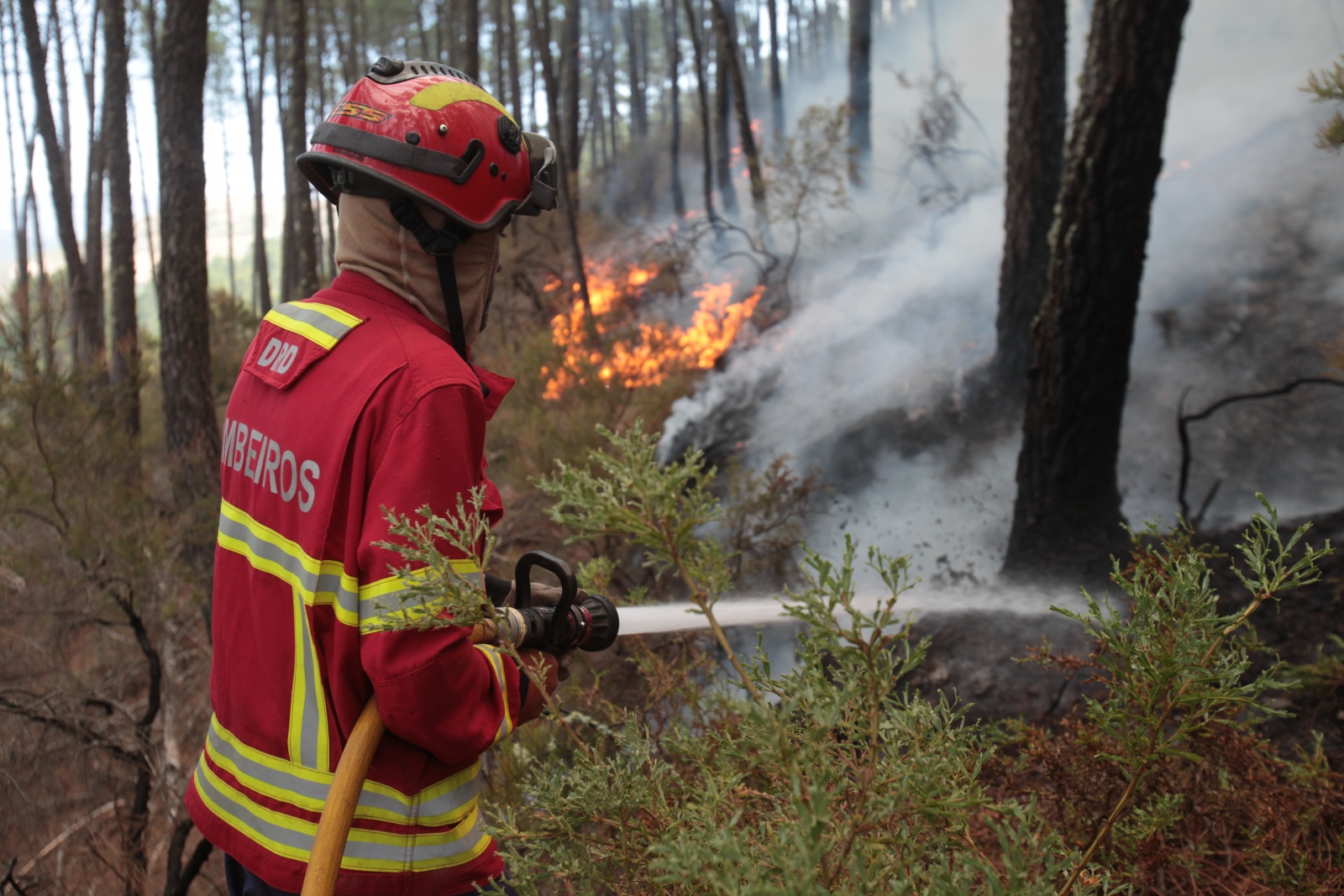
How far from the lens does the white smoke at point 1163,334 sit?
5449mm

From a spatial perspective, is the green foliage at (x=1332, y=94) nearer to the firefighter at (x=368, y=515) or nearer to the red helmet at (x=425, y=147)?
the red helmet at (x=425, y=147)

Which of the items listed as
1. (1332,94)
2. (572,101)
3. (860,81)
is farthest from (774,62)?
(1332,94)

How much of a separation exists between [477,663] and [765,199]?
45.1 feet

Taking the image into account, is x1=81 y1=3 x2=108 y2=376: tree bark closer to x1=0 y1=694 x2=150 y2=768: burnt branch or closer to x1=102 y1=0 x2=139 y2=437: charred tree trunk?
x1=102 y1=0 x2=139 y2=437: charred tree trunk

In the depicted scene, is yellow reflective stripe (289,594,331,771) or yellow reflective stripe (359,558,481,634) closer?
yellow reflective stripe (359,558,481,634)

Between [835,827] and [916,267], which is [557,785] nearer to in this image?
[835,827]

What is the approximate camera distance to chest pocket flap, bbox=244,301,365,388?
162 centimetres

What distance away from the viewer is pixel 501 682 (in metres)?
1.61

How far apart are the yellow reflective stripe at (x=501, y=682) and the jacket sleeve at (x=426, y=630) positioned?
0.04 m

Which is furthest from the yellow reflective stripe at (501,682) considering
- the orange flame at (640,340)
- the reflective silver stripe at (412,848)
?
the orange flame at (640,340)

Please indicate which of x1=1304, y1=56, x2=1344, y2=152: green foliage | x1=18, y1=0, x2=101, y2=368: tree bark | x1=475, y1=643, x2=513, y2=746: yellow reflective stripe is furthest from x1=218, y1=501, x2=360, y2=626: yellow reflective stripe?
x1=18, y1=0, x2=101, y2=368: tree bark

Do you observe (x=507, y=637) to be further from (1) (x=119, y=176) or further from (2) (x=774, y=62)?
(2) (x=774, y=62)

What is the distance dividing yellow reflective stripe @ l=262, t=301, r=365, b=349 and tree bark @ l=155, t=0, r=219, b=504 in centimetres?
478

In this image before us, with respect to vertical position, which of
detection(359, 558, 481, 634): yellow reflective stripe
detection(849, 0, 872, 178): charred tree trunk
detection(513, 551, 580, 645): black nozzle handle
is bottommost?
detection(513, 551, 580, 645): black nozzle handle
